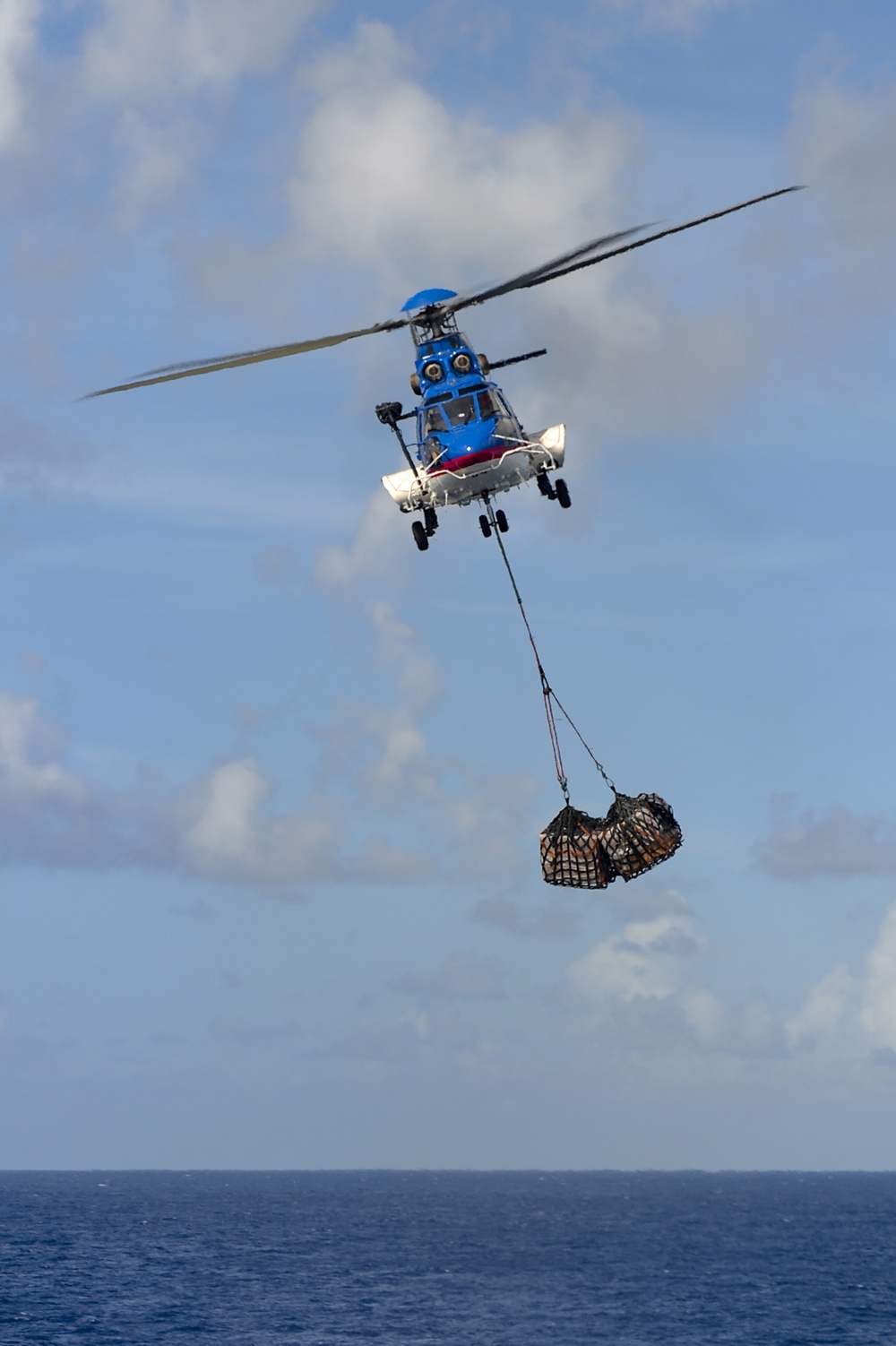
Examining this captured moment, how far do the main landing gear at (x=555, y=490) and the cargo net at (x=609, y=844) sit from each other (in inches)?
364

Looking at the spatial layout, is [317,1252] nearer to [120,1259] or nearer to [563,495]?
[120,1259]

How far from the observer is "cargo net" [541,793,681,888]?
109 feet

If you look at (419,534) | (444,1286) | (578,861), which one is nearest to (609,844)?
(578,861)

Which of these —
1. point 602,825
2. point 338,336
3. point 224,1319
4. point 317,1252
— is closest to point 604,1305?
point 224,1319

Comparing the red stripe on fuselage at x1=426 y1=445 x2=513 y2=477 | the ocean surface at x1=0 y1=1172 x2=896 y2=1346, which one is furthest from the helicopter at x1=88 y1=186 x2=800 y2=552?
the ocean surface at x1=0 y1=1172 x2=896 y2=1346

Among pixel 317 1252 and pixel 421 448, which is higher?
pixel 421 448

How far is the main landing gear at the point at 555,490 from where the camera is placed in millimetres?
38812

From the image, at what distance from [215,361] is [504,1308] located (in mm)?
93514

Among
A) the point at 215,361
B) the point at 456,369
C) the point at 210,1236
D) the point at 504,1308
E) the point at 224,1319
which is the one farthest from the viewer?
the point at 210,1236

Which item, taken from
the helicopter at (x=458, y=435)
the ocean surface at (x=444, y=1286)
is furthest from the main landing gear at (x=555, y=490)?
the ocean surface at (x=444, y=1286)

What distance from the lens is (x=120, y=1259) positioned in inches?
5497

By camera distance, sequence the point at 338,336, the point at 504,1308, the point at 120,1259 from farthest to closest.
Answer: the point at 120,1259
the point at 504,1308
the point at 338,336

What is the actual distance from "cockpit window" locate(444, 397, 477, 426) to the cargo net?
1108 centimetres

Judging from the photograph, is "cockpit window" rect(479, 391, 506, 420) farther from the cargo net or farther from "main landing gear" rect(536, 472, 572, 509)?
the cargo net
